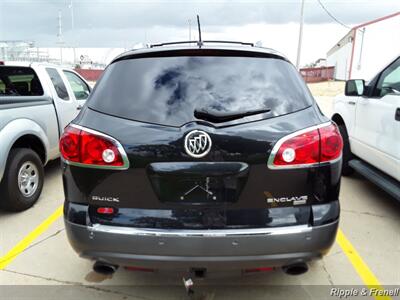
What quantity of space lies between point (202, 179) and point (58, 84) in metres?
4.36

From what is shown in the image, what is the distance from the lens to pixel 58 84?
5715 millimetres

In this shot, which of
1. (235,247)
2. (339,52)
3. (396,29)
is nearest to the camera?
(235,247)

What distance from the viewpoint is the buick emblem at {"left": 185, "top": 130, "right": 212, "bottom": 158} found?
2127mm

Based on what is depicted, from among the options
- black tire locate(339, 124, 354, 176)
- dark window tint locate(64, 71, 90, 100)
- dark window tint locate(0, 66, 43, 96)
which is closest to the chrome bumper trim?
black tire locate(339, 124, 354, 176)

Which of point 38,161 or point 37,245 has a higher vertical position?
point 38,161

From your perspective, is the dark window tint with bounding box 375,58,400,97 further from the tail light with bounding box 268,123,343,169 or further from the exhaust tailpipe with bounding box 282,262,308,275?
the exhaust tailpipe with bounding box 282,262,308,275

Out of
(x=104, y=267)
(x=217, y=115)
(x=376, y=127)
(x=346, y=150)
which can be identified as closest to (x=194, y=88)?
(x=217, y=115)

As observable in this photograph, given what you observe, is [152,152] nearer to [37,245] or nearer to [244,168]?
[244,168]

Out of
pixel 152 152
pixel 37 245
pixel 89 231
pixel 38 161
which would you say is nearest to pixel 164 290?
pixel 89 231

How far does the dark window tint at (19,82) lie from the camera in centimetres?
540

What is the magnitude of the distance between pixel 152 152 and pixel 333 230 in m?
1.24

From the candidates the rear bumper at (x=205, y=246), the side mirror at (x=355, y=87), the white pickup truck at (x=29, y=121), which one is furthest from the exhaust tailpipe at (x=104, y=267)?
the side mirror at (x=355, y=87)

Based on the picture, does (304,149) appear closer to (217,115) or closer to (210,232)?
(217,115)

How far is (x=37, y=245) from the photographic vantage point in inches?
143
